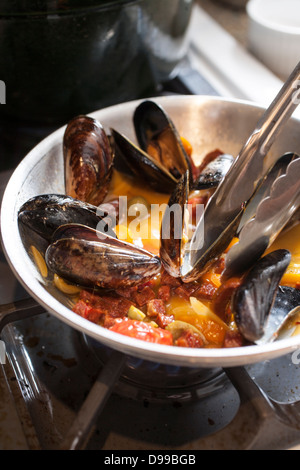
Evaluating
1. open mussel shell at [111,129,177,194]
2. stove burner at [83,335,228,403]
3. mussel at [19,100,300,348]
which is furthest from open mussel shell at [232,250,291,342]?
open mussel shell at [111,129,177,194]

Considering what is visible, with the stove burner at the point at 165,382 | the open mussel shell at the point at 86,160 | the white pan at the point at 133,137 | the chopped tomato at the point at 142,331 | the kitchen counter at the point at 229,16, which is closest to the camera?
the white pan at the point at 133,137

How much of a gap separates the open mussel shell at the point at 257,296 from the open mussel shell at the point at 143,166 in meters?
0.40

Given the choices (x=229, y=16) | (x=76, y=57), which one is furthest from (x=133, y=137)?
(x=229, y=16)

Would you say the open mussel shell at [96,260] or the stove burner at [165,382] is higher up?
the open mussel shell at [96,260]

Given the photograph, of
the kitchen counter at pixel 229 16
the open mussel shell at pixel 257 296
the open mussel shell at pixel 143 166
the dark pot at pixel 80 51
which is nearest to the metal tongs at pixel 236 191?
the open mussel shell at pixel 257 296

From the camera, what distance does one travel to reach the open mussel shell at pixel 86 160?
1119mm

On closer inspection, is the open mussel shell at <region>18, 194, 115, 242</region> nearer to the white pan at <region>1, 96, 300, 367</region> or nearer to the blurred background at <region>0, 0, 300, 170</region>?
the white pan at <region>1, 96, 300, 367</region>

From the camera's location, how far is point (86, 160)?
112 centimetres

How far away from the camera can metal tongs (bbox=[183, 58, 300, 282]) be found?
88 cm

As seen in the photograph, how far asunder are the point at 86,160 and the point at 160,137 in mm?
251

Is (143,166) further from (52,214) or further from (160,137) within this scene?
(52,214)

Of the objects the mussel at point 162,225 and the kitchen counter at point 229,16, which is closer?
the mussel at point 162,225

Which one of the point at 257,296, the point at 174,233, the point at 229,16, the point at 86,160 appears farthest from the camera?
the point at 229,16

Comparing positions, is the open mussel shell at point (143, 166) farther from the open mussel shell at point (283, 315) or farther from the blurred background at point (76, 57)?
the open mussel shell at point (283, 315)
